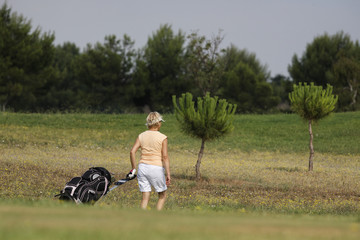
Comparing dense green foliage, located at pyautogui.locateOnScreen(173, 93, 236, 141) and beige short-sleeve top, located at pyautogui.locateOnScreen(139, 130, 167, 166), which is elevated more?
dense green foliage, located at pyautogui.locateOnScreen(173, 93, 236, 141)

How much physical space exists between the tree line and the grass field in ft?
42.9

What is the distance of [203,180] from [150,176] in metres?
9.61

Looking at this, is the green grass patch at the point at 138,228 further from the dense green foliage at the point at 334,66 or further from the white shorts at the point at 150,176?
the dense green foliage at the point at 334,66

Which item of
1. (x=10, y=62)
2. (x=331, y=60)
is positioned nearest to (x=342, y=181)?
(x=10, y=62)

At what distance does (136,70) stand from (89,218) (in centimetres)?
4885

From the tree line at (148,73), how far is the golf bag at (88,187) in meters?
39.5

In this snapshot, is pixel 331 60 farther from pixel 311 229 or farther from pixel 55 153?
pixel 311 229

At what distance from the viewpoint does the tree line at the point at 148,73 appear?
159ft

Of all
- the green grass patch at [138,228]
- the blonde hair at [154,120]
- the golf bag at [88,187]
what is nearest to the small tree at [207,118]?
the golf bag at [88,187]

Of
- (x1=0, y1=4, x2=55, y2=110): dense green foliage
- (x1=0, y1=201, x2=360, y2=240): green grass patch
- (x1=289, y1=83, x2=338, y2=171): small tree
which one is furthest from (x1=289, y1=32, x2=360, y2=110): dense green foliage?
(x1=0, y1=201, x2=360, y2=240): green grass patch

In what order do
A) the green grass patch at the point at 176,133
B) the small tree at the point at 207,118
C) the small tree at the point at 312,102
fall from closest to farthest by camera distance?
the small tree at the point at 207,118, the small tree at the point at 312,102, the green grass patch at the point at 176,133

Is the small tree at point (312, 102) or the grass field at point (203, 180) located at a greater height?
the small tree at point (312, 102)

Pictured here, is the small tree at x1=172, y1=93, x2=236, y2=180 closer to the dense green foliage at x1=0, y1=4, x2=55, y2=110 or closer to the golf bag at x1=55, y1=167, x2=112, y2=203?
the golf bag at x1=55, y1=167, x2=112, y2=203

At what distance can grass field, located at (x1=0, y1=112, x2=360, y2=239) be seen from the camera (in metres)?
5.31
